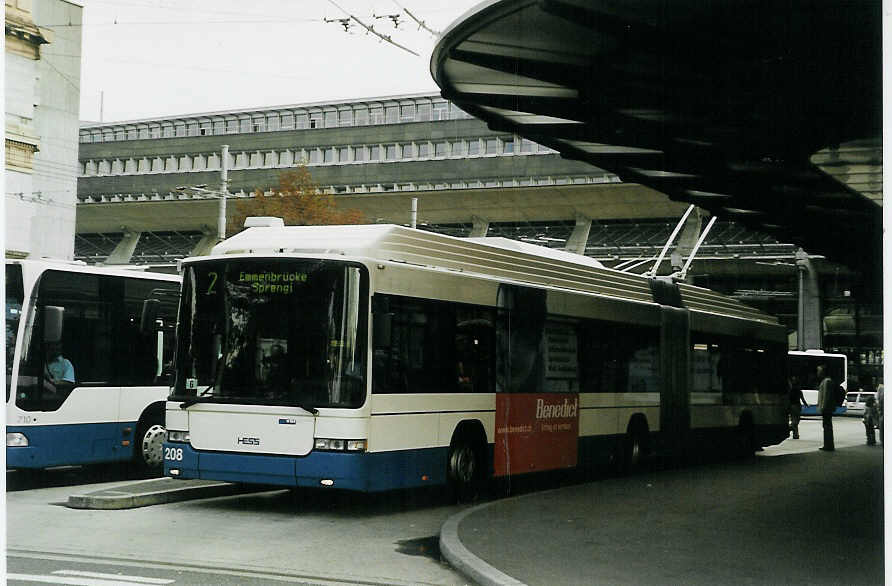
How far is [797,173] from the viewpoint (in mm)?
17594

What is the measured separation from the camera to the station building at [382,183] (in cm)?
2509

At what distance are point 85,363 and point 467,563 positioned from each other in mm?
7503

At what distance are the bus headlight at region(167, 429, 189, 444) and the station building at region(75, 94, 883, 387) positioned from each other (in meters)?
10.4

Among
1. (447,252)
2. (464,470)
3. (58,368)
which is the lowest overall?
(464,470)

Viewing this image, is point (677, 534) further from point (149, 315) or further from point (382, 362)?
point (149, 315)

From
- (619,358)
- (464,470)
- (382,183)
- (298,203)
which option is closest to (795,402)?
(382,183)

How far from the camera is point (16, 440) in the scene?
13.7 meters

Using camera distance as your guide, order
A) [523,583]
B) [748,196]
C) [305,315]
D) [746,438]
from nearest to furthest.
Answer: [523,583] → [305,315] → [748,196] → [746,438]

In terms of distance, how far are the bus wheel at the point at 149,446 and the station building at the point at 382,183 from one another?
8490 millimetres

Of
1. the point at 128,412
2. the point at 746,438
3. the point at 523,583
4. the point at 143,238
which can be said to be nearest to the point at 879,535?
the point at 523,583

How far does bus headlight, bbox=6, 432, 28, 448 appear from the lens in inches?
539

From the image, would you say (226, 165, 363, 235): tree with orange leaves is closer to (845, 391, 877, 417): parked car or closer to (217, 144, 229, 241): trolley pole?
(217, 144, 229, 241): trolley pole

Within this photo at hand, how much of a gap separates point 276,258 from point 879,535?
6167 millimetres

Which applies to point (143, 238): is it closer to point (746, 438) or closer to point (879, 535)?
point (746, 438)
